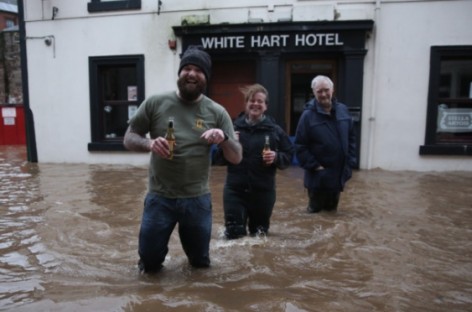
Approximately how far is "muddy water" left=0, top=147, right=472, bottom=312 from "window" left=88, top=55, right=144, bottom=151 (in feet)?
13.0

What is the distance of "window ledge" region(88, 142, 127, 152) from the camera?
36.5ft

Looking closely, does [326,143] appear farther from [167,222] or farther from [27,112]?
[27,112]

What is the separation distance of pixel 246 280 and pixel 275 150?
1.41 meters

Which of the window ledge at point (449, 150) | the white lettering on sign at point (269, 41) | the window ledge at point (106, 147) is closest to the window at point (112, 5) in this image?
the white lettering on sign at point (269, 41)

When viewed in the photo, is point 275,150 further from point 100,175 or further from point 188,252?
point 100,175

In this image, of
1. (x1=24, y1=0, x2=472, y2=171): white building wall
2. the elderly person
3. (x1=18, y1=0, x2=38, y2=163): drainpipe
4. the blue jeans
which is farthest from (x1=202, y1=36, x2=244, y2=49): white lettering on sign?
the blue jeans

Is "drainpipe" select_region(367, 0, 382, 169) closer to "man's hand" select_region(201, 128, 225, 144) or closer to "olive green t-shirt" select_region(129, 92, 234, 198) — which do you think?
"olive green t-shirt" select_region(129, 92, 234, 198)

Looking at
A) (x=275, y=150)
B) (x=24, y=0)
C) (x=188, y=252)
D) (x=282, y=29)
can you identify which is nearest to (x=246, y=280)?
(x=188, y=252)

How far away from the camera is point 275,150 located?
4586 millimetres

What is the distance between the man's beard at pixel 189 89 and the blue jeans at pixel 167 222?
0.82 meters

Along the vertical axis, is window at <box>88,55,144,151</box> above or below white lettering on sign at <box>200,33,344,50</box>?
below

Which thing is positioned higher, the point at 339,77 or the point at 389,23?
the point at 389,23

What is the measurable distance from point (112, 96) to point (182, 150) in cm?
859

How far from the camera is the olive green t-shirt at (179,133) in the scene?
11.3 feet
